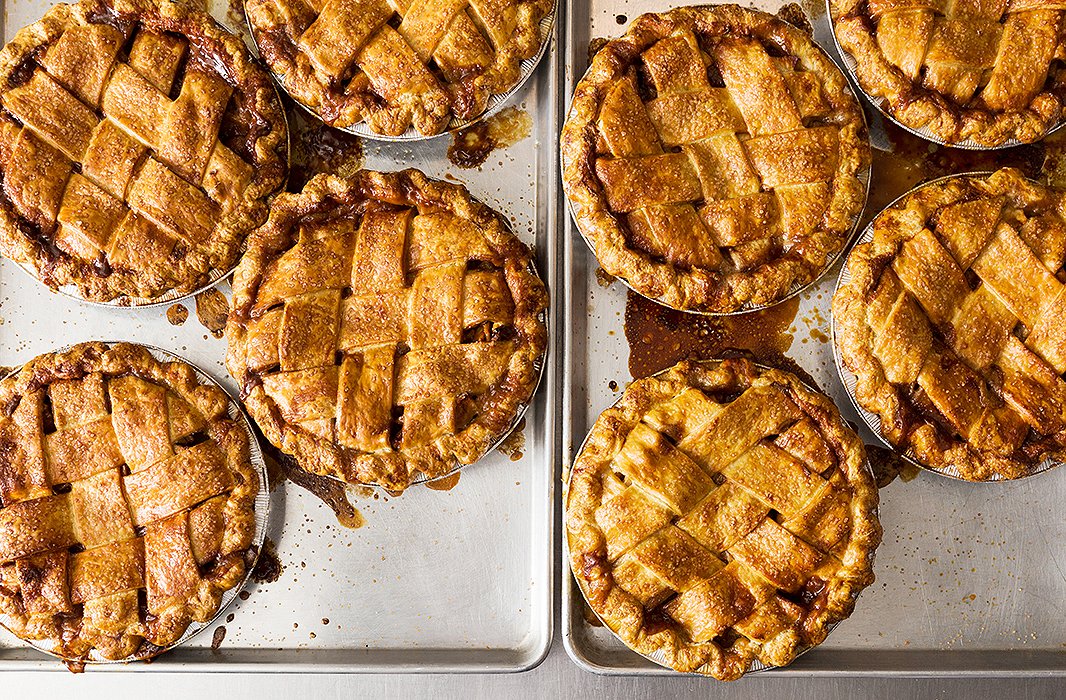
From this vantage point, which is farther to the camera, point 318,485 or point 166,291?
point 318,485

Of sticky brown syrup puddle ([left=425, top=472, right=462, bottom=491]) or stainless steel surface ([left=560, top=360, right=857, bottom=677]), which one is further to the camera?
sticky brown syrup puddle ([left=425, top=472, right=462, bottom=491])

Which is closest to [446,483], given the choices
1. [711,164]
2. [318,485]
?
[318,485]

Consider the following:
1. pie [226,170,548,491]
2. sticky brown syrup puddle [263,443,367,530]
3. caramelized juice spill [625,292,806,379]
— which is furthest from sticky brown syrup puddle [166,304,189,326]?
caramelized juice spill [625,292,806,379]

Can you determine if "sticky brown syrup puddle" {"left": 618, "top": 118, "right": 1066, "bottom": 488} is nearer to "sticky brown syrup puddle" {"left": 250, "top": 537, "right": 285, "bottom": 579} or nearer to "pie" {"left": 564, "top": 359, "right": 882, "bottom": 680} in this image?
"pie" {"left": 564, "top": 359, "right": 882, "bottom": 680}

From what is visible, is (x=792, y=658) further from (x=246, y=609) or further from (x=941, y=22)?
(x=941, y=22)

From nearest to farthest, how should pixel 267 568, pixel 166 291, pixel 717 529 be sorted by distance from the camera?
pixel 717 529 → pixel 166 291 → pixel 267 568

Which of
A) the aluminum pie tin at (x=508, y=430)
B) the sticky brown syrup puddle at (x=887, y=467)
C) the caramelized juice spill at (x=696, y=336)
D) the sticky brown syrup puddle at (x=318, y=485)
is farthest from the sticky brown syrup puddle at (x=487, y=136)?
the sticky brown syrup puddle at (x=887, y=467)

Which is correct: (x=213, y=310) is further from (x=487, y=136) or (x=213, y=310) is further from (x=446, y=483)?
(x=487, y=136)

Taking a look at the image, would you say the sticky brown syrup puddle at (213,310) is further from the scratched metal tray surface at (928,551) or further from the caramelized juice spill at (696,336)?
the caramelized juice spill at (696,336)

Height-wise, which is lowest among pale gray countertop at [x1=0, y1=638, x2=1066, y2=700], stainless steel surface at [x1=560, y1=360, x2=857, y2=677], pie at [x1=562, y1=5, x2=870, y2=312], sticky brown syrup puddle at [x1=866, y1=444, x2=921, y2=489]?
pale gray countertop at [x1=0, y1=638, x2=1066, y2=700]
